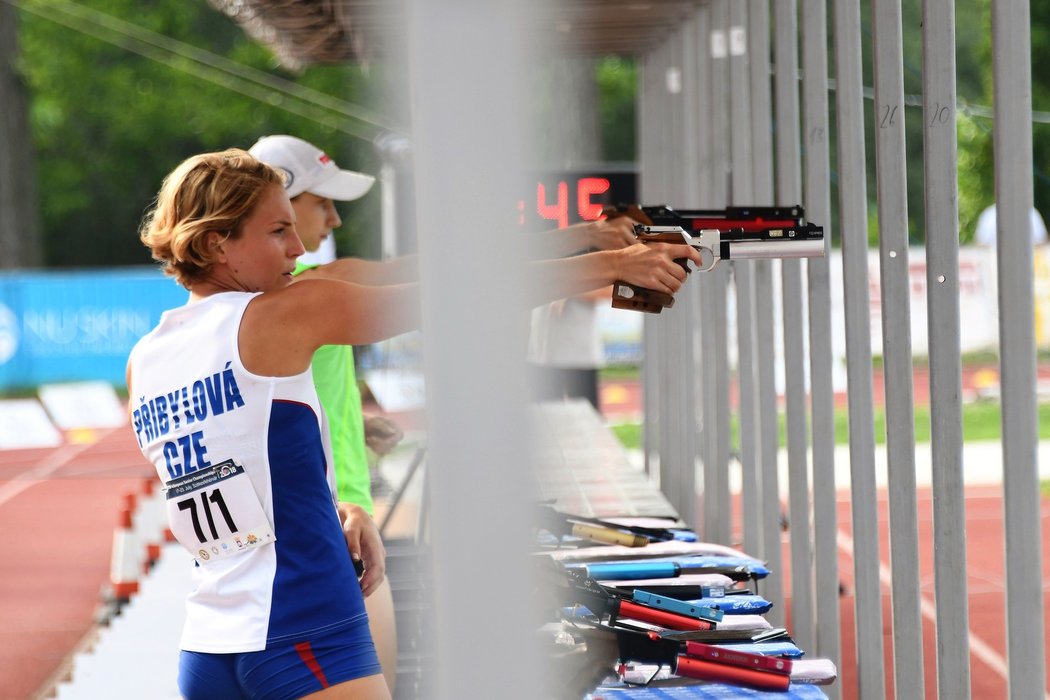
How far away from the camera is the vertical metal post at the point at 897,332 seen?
279 cm

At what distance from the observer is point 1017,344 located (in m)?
2.35

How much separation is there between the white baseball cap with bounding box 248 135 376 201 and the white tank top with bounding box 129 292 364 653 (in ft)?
3.09

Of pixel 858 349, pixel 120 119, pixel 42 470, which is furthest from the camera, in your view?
pixel 120 119

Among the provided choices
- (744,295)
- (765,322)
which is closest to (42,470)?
(744,295)

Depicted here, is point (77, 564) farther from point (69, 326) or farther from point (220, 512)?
point (220, 512)

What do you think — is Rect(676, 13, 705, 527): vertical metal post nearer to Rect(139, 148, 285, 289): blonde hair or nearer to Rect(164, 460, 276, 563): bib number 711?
Rect(139, 148, 285, 289): blonde hair

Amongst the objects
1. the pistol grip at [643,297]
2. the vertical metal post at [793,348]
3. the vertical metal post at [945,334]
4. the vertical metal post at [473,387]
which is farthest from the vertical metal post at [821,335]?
the vertical metal post at [473,387]

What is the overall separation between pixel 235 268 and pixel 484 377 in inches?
44.0

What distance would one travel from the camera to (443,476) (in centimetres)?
113

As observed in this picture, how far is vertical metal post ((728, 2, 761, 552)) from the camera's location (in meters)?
4.40

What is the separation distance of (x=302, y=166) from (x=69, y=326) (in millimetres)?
12870

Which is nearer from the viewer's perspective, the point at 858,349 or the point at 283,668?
the point at 283,668

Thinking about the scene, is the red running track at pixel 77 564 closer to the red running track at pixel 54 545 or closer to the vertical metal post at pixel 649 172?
the red running track at pixel 54 545

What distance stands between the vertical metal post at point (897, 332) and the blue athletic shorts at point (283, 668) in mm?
1309
